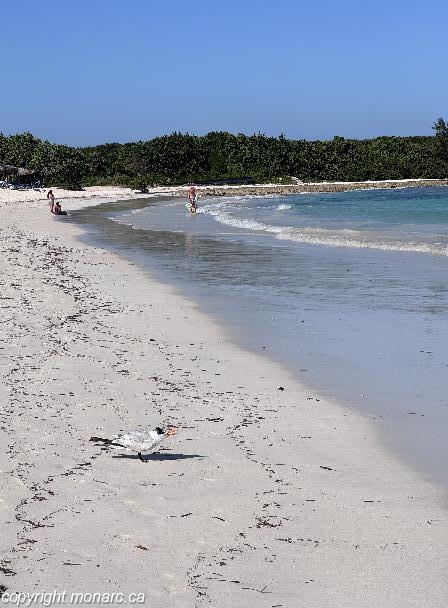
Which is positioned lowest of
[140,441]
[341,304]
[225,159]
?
[140,441]

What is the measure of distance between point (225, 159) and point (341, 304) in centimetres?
9724

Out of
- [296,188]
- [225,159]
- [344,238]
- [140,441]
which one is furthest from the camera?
[225,159]

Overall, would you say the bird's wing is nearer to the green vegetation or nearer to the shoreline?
the shoreline

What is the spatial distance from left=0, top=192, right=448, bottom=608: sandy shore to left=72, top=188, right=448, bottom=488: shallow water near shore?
19.9 inches

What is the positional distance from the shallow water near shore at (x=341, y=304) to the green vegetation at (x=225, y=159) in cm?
5828

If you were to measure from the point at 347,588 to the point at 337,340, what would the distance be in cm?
697

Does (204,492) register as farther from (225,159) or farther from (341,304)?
(225,159)

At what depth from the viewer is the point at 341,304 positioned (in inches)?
580

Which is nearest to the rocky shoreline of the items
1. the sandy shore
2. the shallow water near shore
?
the shallow water near shore

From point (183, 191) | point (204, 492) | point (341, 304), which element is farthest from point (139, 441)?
point (183, 191)

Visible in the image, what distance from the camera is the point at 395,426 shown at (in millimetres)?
7777

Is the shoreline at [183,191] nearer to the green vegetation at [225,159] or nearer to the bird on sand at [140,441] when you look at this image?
the green vegetation at [225,159]

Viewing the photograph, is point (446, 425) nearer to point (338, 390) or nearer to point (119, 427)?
point (338, 390)

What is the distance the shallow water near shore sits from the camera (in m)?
8.57
